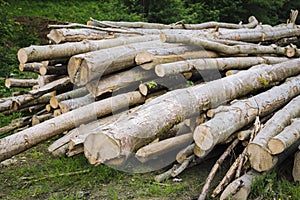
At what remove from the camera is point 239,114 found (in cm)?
440

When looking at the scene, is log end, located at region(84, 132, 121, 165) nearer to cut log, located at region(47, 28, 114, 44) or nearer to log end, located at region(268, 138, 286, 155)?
log end, located at region(268, 138, 286, 155)

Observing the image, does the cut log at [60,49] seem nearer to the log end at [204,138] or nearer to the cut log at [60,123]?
the cut log at [60,123]

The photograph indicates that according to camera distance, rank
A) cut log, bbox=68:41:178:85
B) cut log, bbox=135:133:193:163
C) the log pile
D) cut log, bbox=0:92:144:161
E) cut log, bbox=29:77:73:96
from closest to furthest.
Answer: the log pile → cut log, bbox=0:92:144:161 → cut log, bbox=135:133:193:163 → cut log, bbox=68:41:178:85 → cut log, bbox=29:77:73:96

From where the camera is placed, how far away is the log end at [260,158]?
3.87 metres

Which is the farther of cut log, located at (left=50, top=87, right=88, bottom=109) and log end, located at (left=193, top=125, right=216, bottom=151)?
cut log, located at (left=50, top=87, right=88, bottom=109)

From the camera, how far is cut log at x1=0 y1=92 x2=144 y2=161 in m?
4.29

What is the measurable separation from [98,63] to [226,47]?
2.25 metres

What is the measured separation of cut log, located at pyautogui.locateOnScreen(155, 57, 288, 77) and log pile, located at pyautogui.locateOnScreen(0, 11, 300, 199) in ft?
0.05

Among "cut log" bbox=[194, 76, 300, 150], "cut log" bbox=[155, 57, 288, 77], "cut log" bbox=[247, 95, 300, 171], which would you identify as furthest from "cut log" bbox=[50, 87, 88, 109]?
"cut log" bbox=[247, 95, 300, 171]

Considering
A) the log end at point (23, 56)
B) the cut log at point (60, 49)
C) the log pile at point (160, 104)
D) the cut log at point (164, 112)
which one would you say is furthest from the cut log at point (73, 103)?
the cut log at point (164, 112)

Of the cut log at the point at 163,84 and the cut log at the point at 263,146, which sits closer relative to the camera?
the cut log at the point at 263,146

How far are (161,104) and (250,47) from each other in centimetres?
282

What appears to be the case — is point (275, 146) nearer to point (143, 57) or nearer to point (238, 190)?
point (238, 190)

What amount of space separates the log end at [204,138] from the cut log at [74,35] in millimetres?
2660
